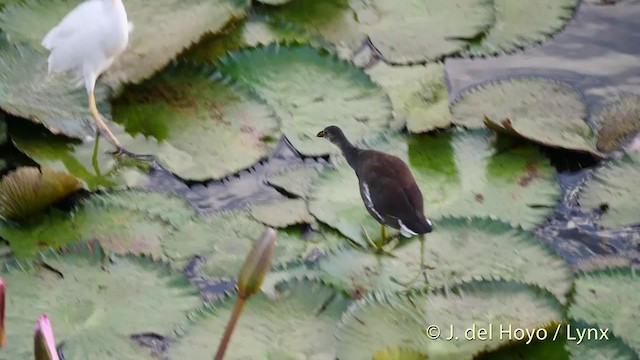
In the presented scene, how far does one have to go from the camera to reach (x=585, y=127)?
236cm

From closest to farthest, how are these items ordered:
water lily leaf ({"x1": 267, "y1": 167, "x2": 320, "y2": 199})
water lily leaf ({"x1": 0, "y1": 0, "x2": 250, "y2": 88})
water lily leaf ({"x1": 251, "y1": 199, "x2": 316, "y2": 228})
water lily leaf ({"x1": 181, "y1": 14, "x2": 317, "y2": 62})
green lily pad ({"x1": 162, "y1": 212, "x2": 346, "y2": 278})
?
1. green lily pad ({"x1": 162, "y1": 212, "x2": 346, "y2": 278})
2. water lily leaf ({"x1": 251, "y1": 199, "x2": 316, "y2": 228})
3. water lily leaf ({"x1": 267, "y1": 167, "x2": 320, "y2": 199})
4. water lily leaf ({"x1": 0, "y1": 0, "x2": 250, "y2": 88})
5. water lily leaf ({"x1": 181, "y1": 14, "x2": 317, "y2": 62})

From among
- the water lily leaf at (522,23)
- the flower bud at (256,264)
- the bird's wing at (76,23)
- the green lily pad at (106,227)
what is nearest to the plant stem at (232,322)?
the flower bud at (256,264)

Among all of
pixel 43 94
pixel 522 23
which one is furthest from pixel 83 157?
pixel 522 23

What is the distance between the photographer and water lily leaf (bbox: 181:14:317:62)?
2660 millimetres

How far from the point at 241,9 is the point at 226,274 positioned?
3.28ft

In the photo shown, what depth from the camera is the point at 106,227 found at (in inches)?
83.4

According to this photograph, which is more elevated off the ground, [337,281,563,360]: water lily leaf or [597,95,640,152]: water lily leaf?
[597,95,640,152]: water lily leaf

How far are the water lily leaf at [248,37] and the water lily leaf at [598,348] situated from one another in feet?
4.12

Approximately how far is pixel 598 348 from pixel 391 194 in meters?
0.51

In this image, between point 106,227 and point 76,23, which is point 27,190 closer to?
point 106,227

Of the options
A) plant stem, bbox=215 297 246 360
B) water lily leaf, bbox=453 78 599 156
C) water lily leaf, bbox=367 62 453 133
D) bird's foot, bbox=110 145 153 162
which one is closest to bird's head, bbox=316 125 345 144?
water lily leaf, bbox=367 62 453 133

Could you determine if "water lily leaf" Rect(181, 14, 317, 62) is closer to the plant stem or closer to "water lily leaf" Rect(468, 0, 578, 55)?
"water lily leaf" Rect(468, 0, 578, 55)

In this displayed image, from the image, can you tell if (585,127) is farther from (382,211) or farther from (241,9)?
(241,9)

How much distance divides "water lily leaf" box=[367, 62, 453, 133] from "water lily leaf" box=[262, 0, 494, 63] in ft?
0.16
